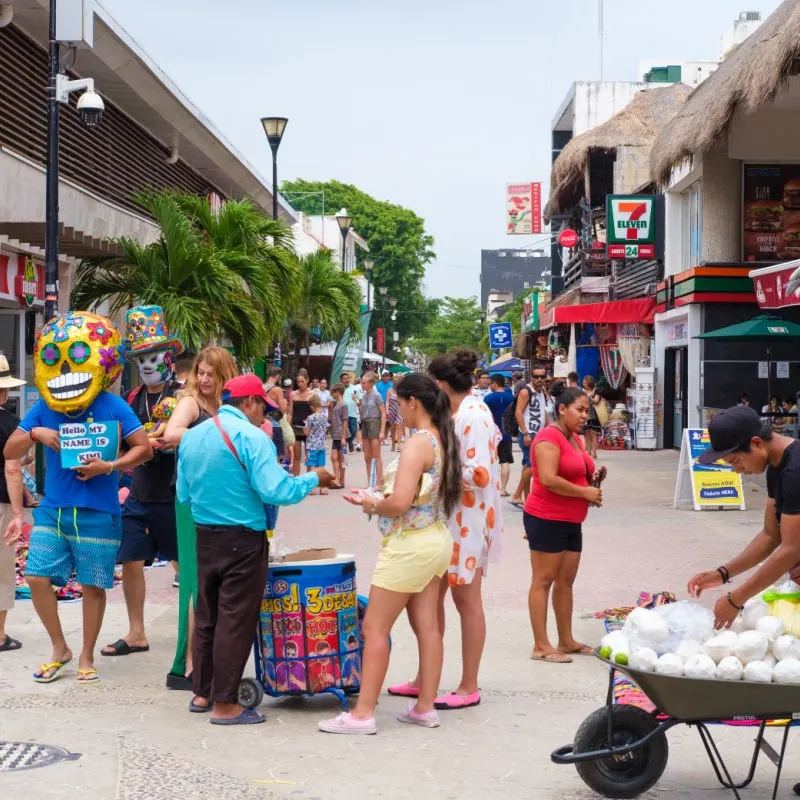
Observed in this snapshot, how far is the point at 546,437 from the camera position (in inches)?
298

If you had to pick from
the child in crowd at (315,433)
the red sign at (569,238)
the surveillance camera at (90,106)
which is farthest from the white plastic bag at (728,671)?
the red sign at (569,238)

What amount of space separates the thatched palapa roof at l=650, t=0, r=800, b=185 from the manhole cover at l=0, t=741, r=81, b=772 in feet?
39.4

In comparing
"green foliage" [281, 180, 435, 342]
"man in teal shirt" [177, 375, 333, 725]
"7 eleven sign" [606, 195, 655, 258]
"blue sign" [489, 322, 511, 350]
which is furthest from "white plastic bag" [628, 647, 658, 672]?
"green foliage" [281, 180, 435, 342]

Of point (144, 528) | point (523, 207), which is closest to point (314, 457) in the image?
point (144, 528)

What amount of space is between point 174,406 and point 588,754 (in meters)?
3.79

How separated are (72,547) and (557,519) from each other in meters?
2.74

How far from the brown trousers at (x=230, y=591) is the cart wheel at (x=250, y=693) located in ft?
0.45

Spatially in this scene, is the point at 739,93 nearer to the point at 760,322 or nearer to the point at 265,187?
the point at 760,322

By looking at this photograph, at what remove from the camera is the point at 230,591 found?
609cm

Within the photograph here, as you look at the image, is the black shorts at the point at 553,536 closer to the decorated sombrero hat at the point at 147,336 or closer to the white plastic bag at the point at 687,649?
the decorated sombrero hat at the point at 147,336

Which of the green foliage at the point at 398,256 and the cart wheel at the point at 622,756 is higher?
the green foliage at the point at 398,256

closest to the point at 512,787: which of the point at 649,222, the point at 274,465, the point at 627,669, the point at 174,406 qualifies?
the point at 627,669

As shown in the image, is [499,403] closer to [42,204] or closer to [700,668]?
[42,204]

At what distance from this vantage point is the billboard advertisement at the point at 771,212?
926 inches
